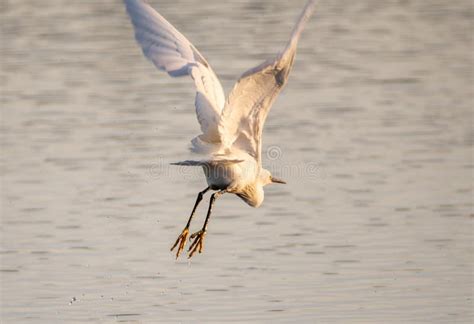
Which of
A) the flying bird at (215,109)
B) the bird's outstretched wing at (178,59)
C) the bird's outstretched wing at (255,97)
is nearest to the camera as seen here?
the bird's outstretched wing at (255,97)

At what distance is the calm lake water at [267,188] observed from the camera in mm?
12141

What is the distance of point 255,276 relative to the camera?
12.6 metres

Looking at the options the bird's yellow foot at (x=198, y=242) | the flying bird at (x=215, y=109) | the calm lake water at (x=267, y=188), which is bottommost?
the calm lake water at (x=267, y=188)

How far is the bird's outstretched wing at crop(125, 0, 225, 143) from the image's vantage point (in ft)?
37.2

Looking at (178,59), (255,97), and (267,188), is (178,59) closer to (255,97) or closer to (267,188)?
(255,97)

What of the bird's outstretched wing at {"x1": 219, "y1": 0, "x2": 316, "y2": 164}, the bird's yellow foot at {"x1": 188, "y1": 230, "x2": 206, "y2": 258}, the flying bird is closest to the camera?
the bird's outstretched wing at {"x1": 219, "y1": 0, "x2": 316, "y2": 164}

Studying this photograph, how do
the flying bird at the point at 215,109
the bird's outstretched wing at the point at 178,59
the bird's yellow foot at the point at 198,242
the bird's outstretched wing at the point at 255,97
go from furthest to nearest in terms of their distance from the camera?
the bird's yellow foot at the point at 198,242, the bird's outstretched wing at the point at 178,59, the flying bird at the point at 215,109, the bird's outstretched wing at the point at 255,97

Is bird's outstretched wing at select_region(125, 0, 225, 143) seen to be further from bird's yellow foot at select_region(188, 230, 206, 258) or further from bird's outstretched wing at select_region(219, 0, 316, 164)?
bird's yellow foot at select_region(188, 230, 206, 258)

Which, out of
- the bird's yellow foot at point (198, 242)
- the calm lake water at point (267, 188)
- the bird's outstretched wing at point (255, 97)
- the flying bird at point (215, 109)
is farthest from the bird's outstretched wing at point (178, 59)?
the calm lake water at point (267, 188)

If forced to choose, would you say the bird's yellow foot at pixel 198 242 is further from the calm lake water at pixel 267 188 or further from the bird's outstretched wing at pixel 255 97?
the bird's outstretched wing at pixel 255 97

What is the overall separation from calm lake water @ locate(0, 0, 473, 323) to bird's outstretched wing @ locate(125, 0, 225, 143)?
1.63 meters

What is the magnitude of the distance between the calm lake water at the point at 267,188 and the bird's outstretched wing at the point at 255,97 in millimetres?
1435

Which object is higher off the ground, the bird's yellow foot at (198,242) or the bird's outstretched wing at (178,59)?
the bird's outstretched wing at (178,59)

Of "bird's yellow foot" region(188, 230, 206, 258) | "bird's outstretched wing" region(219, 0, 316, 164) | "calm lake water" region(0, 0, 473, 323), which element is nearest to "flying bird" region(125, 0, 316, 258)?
"bird's outstretched wing" region(219, 0, 316, 164)
